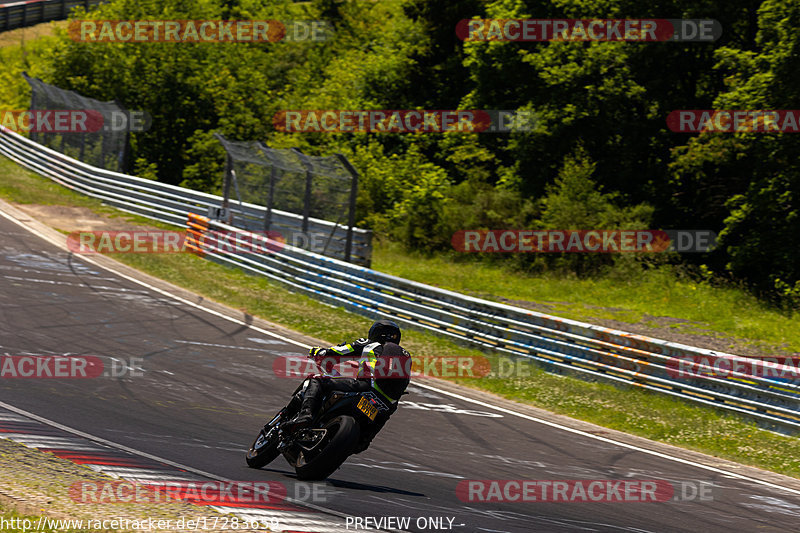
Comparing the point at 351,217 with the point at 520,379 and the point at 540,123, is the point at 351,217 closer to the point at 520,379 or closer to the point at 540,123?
the point at 520,379

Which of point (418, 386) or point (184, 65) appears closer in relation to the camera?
point (418, 386)

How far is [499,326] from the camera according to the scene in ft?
50.9

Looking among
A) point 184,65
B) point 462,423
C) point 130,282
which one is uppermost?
point 184,65

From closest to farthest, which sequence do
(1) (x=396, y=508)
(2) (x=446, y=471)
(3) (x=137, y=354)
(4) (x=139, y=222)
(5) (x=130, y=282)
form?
1. (1) (x=396, y=508)
2. (2) (x=446, y=471)
3. (3) (x=137, y=354)
4. (5) (x=130, y=282)
5. (4) (x=139, y=222)

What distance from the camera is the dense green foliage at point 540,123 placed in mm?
21625

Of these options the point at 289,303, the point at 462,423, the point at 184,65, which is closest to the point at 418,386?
the point at 462,423

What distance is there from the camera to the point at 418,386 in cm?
1330

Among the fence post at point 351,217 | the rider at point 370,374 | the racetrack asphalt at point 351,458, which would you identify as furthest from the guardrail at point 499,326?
the rider at point 370,374

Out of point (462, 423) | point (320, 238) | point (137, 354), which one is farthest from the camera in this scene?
point (320, 238)

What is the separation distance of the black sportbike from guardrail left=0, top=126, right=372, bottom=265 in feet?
39.3

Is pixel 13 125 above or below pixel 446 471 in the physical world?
above

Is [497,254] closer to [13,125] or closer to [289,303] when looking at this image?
[289,303]

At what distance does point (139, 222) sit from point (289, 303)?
8231 millimetres

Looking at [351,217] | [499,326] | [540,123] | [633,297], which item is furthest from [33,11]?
[499,326]
